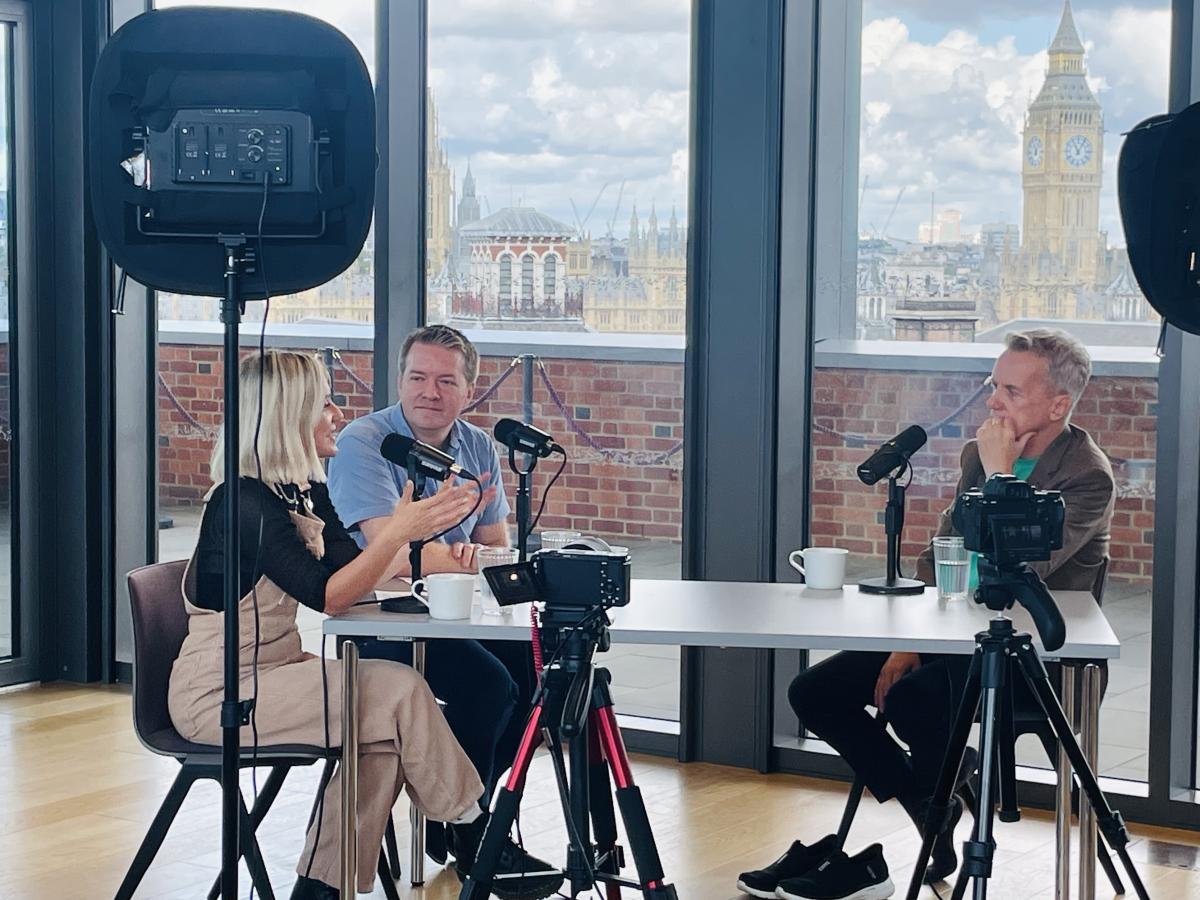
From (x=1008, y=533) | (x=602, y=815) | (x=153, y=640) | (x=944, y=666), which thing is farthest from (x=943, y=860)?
(x=153, y=640)

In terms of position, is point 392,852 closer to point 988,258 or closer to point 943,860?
point 943,860

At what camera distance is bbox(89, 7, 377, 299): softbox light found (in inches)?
106

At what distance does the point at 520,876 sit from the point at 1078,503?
1477 millimetres

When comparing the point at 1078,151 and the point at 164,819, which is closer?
the point at 164,819

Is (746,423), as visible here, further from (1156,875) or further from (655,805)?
(1156,875)

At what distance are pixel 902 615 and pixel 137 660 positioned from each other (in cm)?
154

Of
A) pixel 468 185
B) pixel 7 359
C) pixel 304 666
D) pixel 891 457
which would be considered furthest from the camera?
pixel 7 359

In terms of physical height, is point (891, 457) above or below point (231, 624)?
above

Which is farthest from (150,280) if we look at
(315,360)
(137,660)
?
(137,660)

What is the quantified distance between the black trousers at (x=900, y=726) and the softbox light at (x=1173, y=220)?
900mm

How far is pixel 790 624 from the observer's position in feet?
10.3

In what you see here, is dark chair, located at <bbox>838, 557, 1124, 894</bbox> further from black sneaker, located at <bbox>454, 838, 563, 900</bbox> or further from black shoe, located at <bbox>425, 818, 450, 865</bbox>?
black shoe, located at <bbox>425, 818, 450, 865</bbox>

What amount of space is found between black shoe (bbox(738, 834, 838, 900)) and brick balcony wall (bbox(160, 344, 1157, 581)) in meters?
1.11

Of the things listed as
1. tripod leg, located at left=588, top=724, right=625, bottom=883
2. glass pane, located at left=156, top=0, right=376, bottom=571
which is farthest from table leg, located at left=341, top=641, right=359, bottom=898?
glass pane, located at left=156, top=0, right=376, bottom=571
